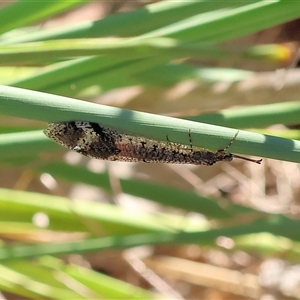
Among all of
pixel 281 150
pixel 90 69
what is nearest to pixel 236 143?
pixel 281 150

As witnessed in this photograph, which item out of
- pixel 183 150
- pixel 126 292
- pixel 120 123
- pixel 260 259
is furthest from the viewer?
pixel 260 259

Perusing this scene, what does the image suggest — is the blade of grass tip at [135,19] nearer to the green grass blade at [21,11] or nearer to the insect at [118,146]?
the green grass blade at [21,11]

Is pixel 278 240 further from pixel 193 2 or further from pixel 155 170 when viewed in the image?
pixel 193 2

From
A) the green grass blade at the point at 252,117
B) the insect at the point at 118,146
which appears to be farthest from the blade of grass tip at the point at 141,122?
the green grass blade at the point at 252,117

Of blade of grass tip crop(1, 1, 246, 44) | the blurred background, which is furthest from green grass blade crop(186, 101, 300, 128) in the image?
blade of grass tip crop(1, 1, 246, 44)

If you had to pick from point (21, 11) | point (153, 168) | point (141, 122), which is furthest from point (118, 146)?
point (153, 168)

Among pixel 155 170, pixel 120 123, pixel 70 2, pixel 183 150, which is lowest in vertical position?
pixel 120 123
